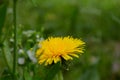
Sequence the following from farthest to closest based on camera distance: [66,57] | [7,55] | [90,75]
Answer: [90,75]
[7,55]
[66,57]

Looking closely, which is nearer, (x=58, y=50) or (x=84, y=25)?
(x=58, y=50)

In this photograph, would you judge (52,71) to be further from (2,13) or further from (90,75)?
(90,75)

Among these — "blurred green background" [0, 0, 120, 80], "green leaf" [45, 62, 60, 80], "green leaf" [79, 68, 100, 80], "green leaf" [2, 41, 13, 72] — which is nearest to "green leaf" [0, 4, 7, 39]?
"green leaf" [2, 41, 13, 72]

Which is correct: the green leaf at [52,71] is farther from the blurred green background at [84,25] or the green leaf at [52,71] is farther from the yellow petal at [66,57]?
the blurred green background at [84,25]

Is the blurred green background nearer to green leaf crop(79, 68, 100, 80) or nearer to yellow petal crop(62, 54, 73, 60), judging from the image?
green leaf crop(79, 68, 100, 80)

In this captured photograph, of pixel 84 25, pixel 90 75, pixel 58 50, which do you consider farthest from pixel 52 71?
pixel 84 25

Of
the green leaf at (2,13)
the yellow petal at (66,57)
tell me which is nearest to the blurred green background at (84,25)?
the green leaf at (2,13)
